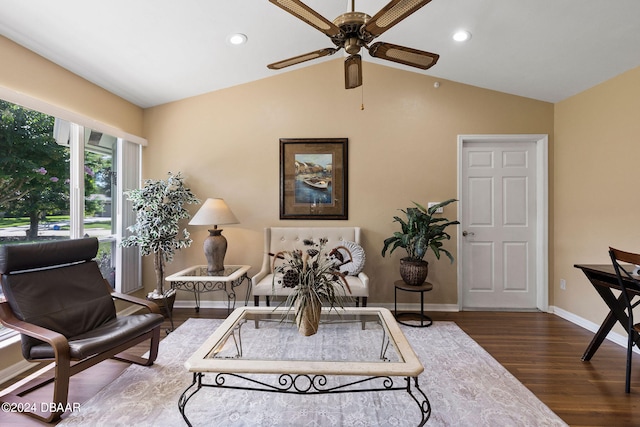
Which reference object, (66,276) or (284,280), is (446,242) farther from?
(66,276)

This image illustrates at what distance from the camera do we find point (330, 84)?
12.6ft

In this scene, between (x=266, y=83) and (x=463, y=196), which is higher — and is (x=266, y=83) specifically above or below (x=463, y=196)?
above

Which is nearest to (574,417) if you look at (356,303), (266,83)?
(356,303)

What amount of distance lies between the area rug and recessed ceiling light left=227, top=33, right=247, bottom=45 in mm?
2976

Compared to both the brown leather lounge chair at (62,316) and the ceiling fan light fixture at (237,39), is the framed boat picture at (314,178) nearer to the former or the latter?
the ceiling fan light fixture at (237,39)

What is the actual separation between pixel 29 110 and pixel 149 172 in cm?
147

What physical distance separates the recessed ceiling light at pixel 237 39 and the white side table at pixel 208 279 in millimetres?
2379

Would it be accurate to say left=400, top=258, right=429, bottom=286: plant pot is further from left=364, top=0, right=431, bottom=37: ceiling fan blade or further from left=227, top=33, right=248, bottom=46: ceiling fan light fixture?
left=227, top=33, right=248, bottom=46: ceiling fan light fixture

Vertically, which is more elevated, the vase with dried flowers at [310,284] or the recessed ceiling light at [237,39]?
the recessed ceiling light at [237,39]

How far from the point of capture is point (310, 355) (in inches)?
73.5

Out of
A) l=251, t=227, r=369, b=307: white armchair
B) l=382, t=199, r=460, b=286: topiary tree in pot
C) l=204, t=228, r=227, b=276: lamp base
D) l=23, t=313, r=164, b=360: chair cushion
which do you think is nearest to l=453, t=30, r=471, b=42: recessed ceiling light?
l=382, t=199, r=460, b=286: topiary tree in pot

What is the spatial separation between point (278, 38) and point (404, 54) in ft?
5.42

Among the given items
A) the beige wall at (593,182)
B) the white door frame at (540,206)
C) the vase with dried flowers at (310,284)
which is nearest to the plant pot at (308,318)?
the vase with dried flowers at (310,284)

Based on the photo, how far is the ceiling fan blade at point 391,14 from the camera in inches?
57.1
